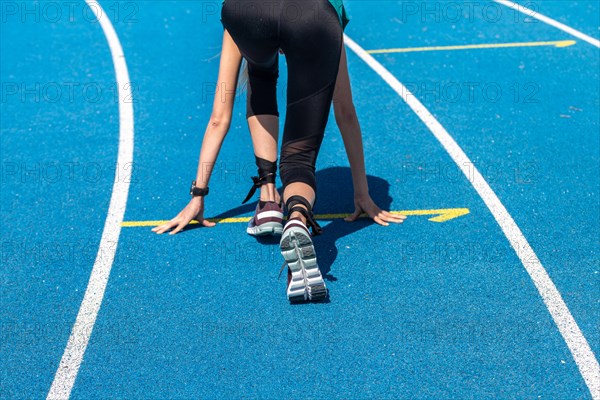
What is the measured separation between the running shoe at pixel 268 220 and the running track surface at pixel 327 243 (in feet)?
0.47

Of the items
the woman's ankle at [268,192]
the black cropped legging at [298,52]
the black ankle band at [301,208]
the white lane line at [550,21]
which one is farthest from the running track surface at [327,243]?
the black cropped legging at [298,52]

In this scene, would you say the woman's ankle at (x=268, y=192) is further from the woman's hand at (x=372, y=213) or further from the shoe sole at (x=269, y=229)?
the woman's hand at (x=372, y=213)

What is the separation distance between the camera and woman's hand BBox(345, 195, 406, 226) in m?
5.56

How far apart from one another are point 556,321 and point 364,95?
167 inches

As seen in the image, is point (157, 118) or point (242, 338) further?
point (157, 118)

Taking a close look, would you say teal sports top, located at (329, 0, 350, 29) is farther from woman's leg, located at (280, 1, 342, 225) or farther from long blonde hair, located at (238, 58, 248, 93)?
long blonde hair, located at (238, 58, 248, 93)

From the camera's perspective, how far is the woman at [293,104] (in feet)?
14.4

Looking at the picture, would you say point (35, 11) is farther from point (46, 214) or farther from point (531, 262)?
point (531, 262)

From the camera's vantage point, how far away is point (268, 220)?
5285 millimetres

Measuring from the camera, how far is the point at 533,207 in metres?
5.80

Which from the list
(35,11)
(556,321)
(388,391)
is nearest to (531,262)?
(556,321)

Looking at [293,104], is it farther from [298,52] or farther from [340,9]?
[340,9]

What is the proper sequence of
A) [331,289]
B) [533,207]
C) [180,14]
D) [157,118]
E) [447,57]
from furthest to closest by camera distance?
[180,14] < [447,57] < [157,118] < [533,207] < [331,289]

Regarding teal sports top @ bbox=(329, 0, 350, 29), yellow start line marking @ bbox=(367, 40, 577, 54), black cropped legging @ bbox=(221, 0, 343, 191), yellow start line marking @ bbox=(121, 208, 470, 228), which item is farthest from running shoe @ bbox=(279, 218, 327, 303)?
yellow start line marking @ bbox=(367, 40, 577, 54)
